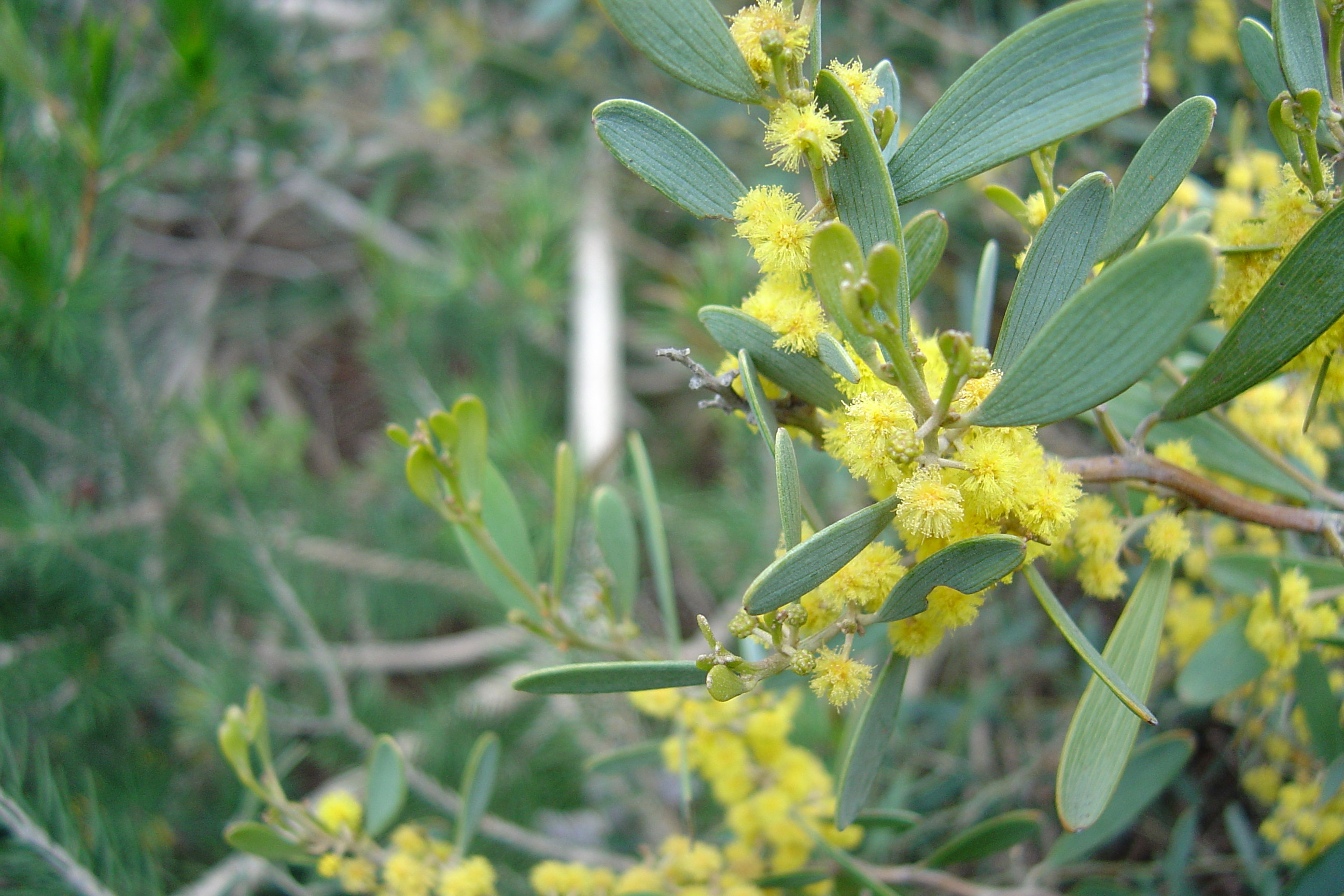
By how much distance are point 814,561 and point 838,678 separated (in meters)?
0.10

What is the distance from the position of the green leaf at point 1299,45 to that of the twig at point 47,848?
115 centimetres

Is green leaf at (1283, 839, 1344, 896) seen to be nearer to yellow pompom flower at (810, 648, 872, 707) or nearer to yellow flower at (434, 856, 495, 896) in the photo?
yellow pompom flower at (810, 648, 872, 707)

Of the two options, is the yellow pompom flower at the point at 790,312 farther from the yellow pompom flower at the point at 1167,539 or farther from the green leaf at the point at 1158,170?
the yellow pompom flower at the point at 1167,539

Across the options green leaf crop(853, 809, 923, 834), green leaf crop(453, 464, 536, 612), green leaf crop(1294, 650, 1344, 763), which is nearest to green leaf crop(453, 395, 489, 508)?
green leaf crop(453, 464, 536, 612)

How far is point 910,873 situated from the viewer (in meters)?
0.72

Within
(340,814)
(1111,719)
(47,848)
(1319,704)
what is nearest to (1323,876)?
(1319,704)

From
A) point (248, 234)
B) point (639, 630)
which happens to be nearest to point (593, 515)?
point (639, 630)

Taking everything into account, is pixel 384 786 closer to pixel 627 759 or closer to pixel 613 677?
pixel 627 759

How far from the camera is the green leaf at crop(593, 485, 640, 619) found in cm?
65

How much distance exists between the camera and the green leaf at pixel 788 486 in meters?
0.37

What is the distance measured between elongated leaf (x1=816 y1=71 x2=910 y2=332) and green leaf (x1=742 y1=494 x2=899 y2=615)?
10 cm

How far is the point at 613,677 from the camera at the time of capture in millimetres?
429

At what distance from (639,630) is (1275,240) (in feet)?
1.81

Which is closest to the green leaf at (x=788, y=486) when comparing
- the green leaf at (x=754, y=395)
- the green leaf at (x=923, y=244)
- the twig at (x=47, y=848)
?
the green leaf at (x=754, y=395)
